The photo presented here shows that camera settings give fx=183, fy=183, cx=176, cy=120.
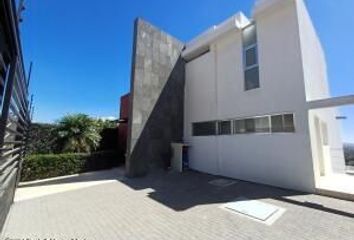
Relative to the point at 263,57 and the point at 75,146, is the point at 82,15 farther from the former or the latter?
the point at 263,57

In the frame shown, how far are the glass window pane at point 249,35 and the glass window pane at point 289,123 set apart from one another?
139 inches

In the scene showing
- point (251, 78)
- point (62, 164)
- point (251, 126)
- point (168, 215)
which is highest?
point (251, 78)

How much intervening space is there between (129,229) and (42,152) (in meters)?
7.76

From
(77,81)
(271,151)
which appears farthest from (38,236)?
(77,81)

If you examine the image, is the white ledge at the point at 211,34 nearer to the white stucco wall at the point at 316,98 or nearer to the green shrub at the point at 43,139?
the white stucco wall at the point at 316,98

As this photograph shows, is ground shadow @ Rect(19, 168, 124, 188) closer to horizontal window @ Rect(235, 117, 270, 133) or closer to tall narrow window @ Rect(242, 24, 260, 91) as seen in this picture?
horizontal window @ Rect(235, 117, 270, 133)

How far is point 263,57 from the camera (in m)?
7.23

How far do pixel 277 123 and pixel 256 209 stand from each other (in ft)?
11.2

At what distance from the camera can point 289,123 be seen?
6.32 metres

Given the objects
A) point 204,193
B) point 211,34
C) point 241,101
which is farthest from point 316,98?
point 204,193

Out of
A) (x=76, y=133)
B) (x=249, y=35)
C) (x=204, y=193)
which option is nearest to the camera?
(x=204, y=193)

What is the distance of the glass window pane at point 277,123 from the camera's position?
653 cm

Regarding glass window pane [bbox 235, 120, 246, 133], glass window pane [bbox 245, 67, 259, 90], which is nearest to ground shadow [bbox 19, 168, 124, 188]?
glass window pane [bbox 235, 120, 246, 133]

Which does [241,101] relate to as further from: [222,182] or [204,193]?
[204,193]
